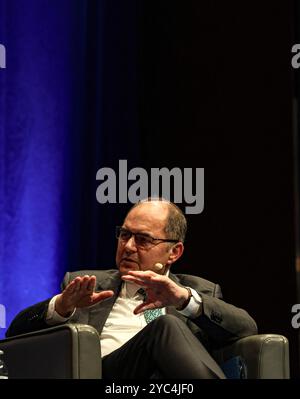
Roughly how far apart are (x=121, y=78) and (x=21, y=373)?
75.3 inches

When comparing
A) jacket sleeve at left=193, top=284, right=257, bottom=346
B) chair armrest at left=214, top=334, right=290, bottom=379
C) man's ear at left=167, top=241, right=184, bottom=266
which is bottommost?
chair armrest at left=214, top=334, right=290, bottom=379

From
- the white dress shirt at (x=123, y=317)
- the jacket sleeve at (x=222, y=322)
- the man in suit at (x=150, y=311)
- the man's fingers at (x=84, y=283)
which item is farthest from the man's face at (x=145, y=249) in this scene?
the man's fingers at (x=84, y=283)

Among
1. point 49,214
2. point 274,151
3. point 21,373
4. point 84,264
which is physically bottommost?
point 21,373

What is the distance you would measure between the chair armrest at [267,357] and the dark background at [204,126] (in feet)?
4.34

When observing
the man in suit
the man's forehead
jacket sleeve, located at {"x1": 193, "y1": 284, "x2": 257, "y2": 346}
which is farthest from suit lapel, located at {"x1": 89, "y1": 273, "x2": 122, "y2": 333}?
jacket sleeve, located at {"x1": 193, "y1": 284, "x2": 257, "y2": 346}

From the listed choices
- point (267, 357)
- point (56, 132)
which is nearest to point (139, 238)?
point (267, 357)

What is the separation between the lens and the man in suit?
2451mm

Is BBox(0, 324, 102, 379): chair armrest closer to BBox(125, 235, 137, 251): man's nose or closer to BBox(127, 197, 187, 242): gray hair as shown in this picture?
BBox(125, 235, 137, 251): man's nose

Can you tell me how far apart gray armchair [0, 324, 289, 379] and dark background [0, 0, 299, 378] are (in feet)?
4.02

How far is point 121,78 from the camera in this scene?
4039 millimetres

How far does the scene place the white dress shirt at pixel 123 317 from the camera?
107 inches
